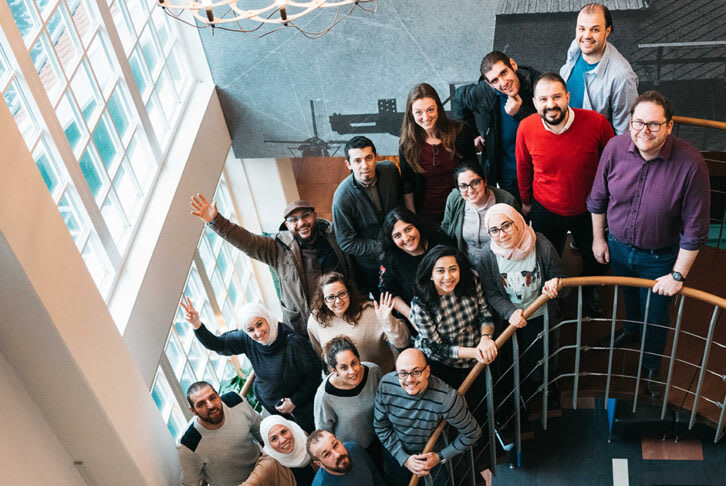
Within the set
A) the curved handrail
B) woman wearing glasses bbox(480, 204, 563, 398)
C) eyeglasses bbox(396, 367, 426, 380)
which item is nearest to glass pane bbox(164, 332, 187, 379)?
the curved handrail

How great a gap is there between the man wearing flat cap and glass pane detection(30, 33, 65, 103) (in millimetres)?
1041

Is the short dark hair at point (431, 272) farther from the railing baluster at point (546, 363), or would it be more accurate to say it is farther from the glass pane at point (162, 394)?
the glass pane at point (162, 394)

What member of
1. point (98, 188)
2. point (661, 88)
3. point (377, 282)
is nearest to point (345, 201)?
point (377, 282)

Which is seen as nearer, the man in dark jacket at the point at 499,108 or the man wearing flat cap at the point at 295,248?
the man in dark jacket at the point at 499,108

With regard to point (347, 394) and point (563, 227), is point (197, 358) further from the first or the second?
point (563, 227)

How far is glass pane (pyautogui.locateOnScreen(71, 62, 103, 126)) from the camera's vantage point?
15.3 feet

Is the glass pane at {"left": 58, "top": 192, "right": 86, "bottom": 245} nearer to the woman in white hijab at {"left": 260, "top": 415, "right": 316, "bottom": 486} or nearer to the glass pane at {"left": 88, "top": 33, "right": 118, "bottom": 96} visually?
the glass pane at {"left": 88, "top": 33, "right": 118, "bottom": 96}

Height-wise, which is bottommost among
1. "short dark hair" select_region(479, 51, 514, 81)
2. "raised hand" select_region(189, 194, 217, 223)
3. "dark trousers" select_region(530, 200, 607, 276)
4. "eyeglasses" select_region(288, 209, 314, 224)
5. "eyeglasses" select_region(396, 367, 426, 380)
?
"eyeglasses" select_region(396, 367, 426, 380)

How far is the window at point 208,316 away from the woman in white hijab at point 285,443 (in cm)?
124

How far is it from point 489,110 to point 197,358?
311cm

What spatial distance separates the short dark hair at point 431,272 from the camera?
397 cm

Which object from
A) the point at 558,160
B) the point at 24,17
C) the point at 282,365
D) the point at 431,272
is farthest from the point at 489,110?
the point at 24,17

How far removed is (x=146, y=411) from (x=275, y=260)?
51.0 inches

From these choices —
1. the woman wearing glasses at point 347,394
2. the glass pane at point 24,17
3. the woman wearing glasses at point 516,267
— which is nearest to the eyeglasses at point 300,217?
the woman wearing glasses at point 347,394
